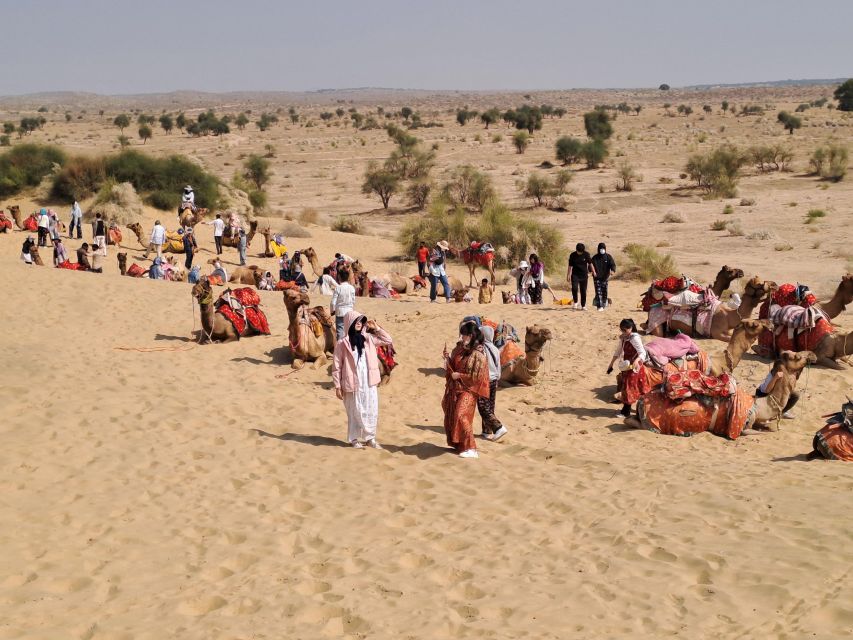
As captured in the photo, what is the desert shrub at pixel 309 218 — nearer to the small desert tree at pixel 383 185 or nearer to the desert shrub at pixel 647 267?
the small desert tree at pixel 383 185

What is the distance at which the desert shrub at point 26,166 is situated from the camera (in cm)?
3431

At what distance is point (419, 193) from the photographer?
4091 cm

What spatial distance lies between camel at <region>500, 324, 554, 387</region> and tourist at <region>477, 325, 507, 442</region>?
1468 mm

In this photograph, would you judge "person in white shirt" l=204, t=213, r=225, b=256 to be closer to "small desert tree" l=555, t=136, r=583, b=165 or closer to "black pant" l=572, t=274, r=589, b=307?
"black pant" l=572, t=274, r=589, b=307

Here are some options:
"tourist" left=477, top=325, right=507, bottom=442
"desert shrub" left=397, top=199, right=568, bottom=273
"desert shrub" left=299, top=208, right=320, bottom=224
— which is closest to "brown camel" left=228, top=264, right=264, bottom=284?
"desert shrub" left=397, top=199, right=568, bottom=273

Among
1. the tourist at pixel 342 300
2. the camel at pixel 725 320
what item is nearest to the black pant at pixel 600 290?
the camel at pixel 725 320

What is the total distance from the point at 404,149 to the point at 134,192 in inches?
741

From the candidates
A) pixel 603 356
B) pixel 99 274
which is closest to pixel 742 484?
pixel 603 356

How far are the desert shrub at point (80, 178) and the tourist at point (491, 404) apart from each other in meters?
25.7

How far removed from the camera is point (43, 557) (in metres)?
7.12

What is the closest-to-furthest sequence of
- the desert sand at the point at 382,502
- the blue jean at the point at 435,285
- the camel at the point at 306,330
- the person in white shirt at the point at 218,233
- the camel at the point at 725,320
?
the desert sand at the point at 382,502 → the camel at the point at 306,330 → the camel at the point at 725,320 → the blue jean at the point at 435,285 → the person in white shirt at the point at 218,233

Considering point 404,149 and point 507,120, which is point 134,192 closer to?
point 404,149

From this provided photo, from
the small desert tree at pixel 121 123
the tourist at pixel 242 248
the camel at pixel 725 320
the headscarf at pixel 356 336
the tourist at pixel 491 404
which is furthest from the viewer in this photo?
the small desert tree at pixel 121 123

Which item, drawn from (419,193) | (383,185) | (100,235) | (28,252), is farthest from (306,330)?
(383,185)
